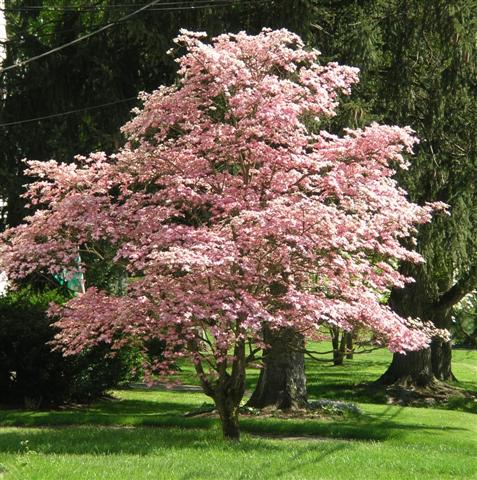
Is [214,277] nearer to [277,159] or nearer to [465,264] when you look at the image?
[277,159]

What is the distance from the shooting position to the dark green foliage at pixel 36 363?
53.3 ft

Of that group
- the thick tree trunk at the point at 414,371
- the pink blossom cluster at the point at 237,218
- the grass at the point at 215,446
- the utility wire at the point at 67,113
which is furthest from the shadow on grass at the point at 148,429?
the utility wire at the point at 67,113

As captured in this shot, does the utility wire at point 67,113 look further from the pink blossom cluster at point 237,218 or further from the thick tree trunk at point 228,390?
the thick tree trunk at point 228,390

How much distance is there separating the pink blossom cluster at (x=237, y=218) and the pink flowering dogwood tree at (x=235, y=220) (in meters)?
0.02

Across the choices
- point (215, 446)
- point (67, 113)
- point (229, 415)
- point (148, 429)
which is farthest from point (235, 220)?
point (67, 113)

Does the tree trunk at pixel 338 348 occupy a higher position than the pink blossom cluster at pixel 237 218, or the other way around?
the pink blossom cluster at pixel 237 218

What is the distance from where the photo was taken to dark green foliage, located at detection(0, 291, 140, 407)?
16.2 metres

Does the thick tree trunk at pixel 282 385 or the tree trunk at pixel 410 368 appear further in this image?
the tree trunk at pixel 410 368

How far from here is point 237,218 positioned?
407 inches

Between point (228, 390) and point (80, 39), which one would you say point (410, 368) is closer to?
point (80, 39)

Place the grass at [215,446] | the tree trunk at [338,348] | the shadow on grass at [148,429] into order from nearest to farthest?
the grass at [215,446] → the shadow on grass at [148,429] → the tree trunk at [338,348]

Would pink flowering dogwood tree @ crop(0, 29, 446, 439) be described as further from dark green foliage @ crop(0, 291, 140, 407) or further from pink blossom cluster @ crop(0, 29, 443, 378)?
dark green foliage @ crop(0, 291, 140, 407)

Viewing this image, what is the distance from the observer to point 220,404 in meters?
12.3

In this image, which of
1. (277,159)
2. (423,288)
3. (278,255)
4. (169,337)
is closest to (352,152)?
(277,159)
